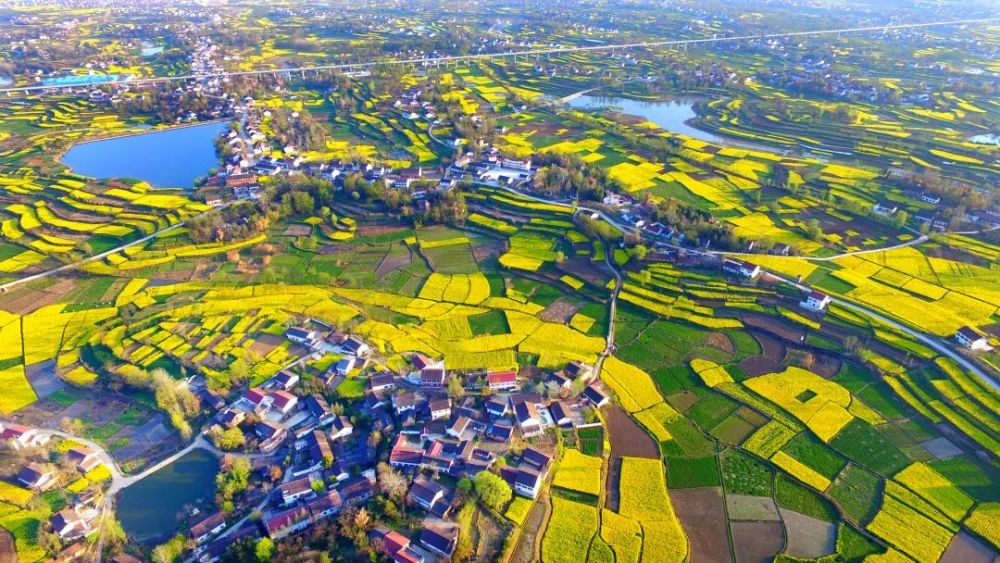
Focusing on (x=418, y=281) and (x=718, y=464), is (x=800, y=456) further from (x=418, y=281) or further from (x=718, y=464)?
(x=418, y=281)

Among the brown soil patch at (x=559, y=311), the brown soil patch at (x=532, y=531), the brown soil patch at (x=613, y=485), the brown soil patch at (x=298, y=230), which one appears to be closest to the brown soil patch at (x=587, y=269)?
the brown soil patch at (x=559, y=311)

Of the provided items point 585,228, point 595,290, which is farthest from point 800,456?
point 585,228

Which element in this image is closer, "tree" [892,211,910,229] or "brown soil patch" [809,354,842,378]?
"brown soil patch" [809,354,842,378]

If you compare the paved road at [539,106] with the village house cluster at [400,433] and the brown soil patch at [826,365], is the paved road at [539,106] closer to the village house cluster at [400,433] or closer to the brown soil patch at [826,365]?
the village house cluster at [400,433]

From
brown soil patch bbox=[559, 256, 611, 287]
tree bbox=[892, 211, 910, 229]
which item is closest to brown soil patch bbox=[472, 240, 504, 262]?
brown soil patch bbox=[559, 256, 611, 287]

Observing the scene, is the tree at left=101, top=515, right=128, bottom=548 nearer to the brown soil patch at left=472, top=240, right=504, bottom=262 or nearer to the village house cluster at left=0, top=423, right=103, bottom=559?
the village house cluster at left=0, top=423, right=103, bottom=559

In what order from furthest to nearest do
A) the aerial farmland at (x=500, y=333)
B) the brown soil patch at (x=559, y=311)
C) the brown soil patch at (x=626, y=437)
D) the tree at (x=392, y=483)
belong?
the brown soil patch at (x=559, y=311), the brown soil patch at (x=626, y=437), the tree at (x=392, y=483), the aerial farmland at (x=500, y=333)
